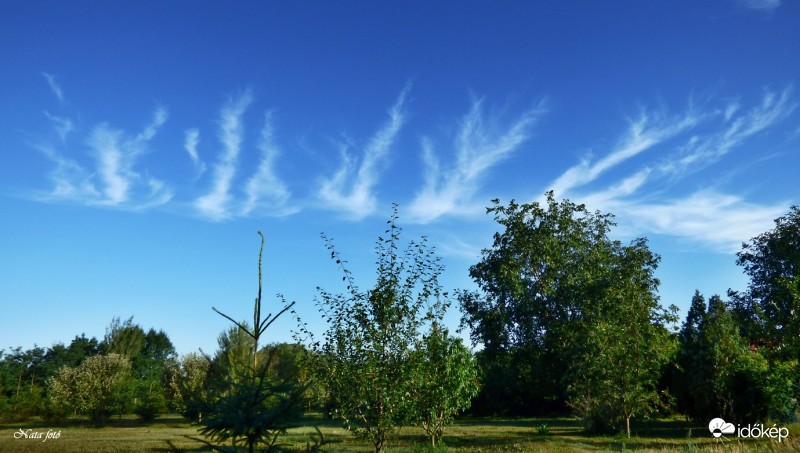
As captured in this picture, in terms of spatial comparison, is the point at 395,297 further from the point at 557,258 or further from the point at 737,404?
the point at 737,404

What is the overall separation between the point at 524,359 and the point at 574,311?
4.96 meters

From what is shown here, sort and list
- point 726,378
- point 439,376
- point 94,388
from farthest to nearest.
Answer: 1. point 94,388
2. point 726,378
3. point 439,376

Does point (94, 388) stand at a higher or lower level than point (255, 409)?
lower

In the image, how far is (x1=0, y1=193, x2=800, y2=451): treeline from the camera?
44.3 feet

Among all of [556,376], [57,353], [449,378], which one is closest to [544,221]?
[556,376]

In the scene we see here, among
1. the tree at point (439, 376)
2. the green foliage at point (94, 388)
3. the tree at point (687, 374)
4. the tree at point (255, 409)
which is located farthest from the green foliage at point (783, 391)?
the green foliage at point (94, 388)

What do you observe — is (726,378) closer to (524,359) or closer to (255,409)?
(524,359)

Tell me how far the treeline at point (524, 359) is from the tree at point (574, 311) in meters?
0.10

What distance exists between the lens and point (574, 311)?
3425 cm

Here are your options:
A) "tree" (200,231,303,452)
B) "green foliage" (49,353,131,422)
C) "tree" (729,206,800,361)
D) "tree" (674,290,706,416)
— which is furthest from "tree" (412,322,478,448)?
"green foliage" (49,353,131,422)

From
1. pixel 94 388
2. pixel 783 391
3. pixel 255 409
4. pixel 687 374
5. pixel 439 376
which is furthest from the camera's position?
pixel 94 388

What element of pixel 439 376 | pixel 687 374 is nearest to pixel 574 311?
pixel 687 374

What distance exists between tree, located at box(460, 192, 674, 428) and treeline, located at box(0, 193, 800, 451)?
0.31 feet

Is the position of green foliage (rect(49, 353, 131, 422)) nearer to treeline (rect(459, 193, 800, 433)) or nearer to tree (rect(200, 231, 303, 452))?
treeline (rect(459, 193, 800, 433))
